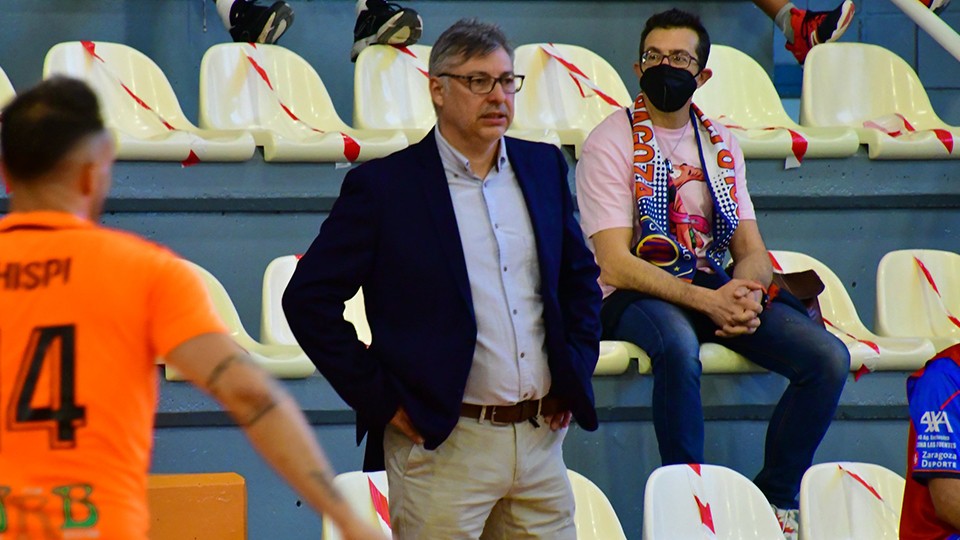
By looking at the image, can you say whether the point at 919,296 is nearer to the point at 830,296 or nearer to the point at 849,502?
the point at 830,296

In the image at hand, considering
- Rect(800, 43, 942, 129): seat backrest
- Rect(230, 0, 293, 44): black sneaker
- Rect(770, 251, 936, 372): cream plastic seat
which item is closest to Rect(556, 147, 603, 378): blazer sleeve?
Rect(770, 251, 936, 372): cream plastic seat

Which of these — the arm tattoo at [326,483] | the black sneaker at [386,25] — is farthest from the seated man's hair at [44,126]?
the black sneaker at [386,25]

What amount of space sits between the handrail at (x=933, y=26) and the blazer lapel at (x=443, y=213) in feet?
7.95

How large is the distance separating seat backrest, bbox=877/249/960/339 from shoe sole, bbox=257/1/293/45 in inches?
73.0

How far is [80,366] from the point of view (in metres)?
1.53

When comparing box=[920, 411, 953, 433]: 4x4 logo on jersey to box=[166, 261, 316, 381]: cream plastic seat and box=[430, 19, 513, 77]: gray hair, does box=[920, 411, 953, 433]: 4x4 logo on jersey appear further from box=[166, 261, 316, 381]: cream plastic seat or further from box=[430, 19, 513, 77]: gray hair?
box=[166, 261, 316, 381]: cream plastic seat

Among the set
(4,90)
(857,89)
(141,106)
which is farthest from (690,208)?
(4,90)

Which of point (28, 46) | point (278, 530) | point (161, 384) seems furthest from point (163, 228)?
point (28, 46)

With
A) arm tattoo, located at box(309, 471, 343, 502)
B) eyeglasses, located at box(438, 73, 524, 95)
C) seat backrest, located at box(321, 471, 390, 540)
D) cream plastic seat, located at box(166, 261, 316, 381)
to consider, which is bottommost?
seat backrest, located at box(321, 471, 390, 540)

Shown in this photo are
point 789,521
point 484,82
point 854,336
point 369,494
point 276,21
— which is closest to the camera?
point 484,82

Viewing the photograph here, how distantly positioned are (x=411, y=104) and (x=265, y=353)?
1.18 m

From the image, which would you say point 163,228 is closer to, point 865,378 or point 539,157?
point 539,157

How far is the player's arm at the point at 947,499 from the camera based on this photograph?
2.40 metres

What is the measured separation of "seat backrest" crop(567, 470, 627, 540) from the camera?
295 centimetres
